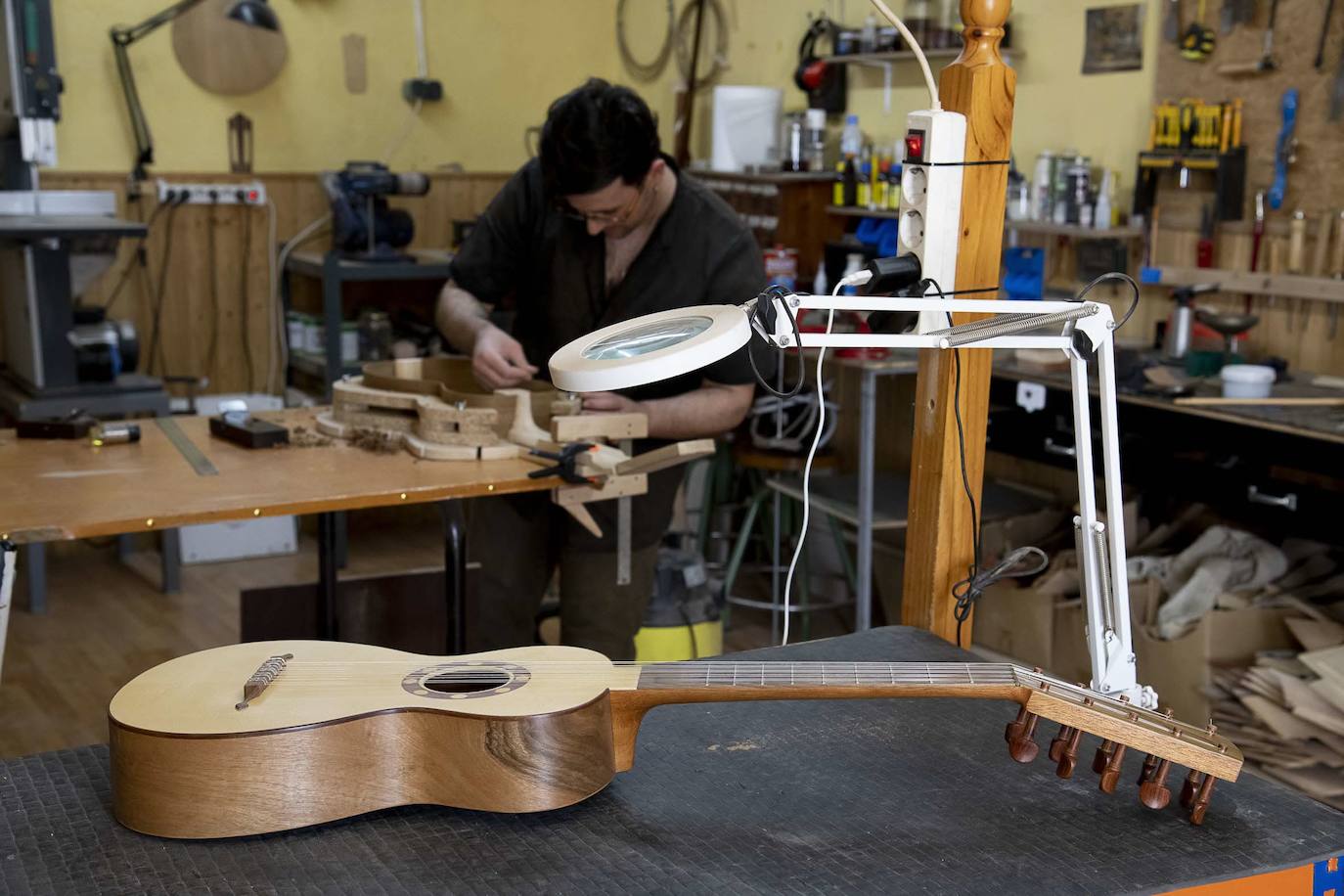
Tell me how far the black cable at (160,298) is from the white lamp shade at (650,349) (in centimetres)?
416

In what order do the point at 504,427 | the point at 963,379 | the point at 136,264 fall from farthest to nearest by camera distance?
1. the point at 136,264
2. the point at 504,427
3. the point at 963,379

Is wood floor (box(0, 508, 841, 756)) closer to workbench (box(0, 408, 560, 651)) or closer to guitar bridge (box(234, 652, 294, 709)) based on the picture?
workbench (box(0, 408, 560, 651))

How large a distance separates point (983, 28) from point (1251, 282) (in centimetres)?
200

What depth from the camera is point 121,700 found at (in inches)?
50.8

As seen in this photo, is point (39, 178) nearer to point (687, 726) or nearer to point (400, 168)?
point (400, 168)

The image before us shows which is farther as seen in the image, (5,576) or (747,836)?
(5,576)

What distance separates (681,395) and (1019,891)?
1545 millimetres

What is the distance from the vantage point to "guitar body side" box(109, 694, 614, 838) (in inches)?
47.8

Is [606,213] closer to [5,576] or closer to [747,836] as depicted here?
[5,576]

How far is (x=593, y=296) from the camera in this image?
2.73 meters

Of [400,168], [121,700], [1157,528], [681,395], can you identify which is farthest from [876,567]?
[121,700]

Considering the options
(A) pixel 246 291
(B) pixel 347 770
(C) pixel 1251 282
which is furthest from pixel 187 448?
(A) pixel 246 291

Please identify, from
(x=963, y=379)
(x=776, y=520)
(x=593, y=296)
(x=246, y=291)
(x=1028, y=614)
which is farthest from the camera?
(x=246, y=291)

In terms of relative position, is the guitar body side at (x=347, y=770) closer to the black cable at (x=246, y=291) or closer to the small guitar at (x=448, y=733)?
the small guitar at (x=448, y=733)
